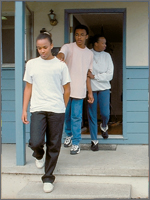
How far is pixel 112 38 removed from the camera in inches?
360

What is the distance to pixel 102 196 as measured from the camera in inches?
116

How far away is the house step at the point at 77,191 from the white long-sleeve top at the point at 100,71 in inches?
54.2

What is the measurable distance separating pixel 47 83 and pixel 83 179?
113 cm

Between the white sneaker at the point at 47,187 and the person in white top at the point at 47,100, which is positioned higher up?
the person in white top at the point at 47,100

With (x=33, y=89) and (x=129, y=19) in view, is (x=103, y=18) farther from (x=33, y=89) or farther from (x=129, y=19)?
(x=33, y=89)

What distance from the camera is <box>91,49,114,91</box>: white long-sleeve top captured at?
13.3ft

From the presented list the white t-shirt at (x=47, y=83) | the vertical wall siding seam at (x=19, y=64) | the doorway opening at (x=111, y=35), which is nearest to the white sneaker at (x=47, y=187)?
the vertical wall siding seam at (x=19, y=64)

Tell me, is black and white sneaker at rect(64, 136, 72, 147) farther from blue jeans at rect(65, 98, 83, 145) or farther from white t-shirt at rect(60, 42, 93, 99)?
white t-shirt at rect(60, 42, 93, 99)

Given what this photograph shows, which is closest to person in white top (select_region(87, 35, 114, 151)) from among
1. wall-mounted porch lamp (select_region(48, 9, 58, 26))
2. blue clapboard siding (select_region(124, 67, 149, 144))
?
blue clapboard siding (select_region(124, 67, 149, 144))

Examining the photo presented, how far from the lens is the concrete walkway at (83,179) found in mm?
3006

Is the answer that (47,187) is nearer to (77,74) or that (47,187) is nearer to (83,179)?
(83,179)

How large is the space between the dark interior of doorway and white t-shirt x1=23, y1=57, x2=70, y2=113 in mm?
2017

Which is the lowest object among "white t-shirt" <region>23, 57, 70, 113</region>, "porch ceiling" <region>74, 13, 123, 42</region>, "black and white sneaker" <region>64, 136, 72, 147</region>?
"black and white sneaker" <region>64, 136, 72, 147</region>

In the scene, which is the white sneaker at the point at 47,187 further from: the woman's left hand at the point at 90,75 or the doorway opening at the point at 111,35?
the doorway opening at the point at 111,35
